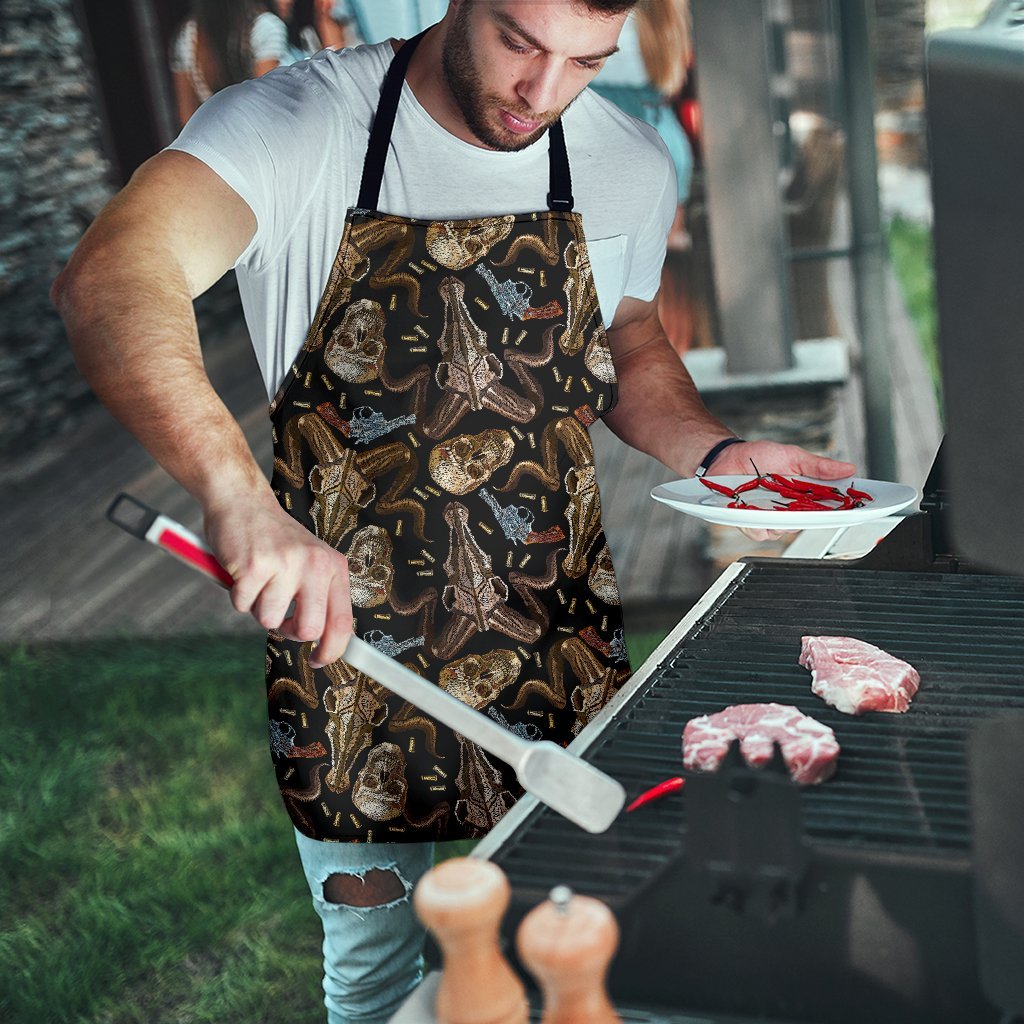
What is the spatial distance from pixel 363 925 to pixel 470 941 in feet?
3.72

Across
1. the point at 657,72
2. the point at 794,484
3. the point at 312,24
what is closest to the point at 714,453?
the point at 794,484

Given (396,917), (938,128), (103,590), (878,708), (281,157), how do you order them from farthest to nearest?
(103,590) < (396,917) < (281,157) < (878,708) < (938,128)

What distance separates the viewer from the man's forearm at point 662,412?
2.18 meters

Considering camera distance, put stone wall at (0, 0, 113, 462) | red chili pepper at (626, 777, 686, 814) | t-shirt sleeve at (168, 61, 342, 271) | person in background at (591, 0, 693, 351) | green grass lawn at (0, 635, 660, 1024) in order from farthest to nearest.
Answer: stone wall at (0, 0, 113, 462) → person in background at (591, 0, 693, 351) → green grass lawn at (0, 635, 660, 1024) → t-shirt sleeve at (168, 61, 342, 271) → red chili pepper at (626, 777, 686, 814)

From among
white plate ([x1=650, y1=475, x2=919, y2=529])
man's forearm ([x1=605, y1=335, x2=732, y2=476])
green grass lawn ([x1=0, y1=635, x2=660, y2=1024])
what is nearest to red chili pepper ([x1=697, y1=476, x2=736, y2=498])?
white plate ([x1=650, y1=475, x2=919, y2=529])

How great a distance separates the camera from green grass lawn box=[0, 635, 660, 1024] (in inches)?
122

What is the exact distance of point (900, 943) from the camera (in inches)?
40.1

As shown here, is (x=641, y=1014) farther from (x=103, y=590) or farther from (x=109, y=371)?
(x=103, y=590)

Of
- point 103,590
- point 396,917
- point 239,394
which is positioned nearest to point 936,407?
point 239,394

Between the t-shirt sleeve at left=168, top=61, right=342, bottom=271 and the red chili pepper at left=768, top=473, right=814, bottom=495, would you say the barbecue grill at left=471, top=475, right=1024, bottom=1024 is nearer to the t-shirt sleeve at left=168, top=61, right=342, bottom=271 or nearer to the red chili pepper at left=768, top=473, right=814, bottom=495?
the red chili pepper at left=768, top=473, right=814, bottom=495

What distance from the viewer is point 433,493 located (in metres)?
1.96

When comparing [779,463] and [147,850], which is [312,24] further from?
[779,463]

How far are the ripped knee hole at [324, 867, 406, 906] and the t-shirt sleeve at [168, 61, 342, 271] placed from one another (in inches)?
35.9

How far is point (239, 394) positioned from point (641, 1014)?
223 inches
